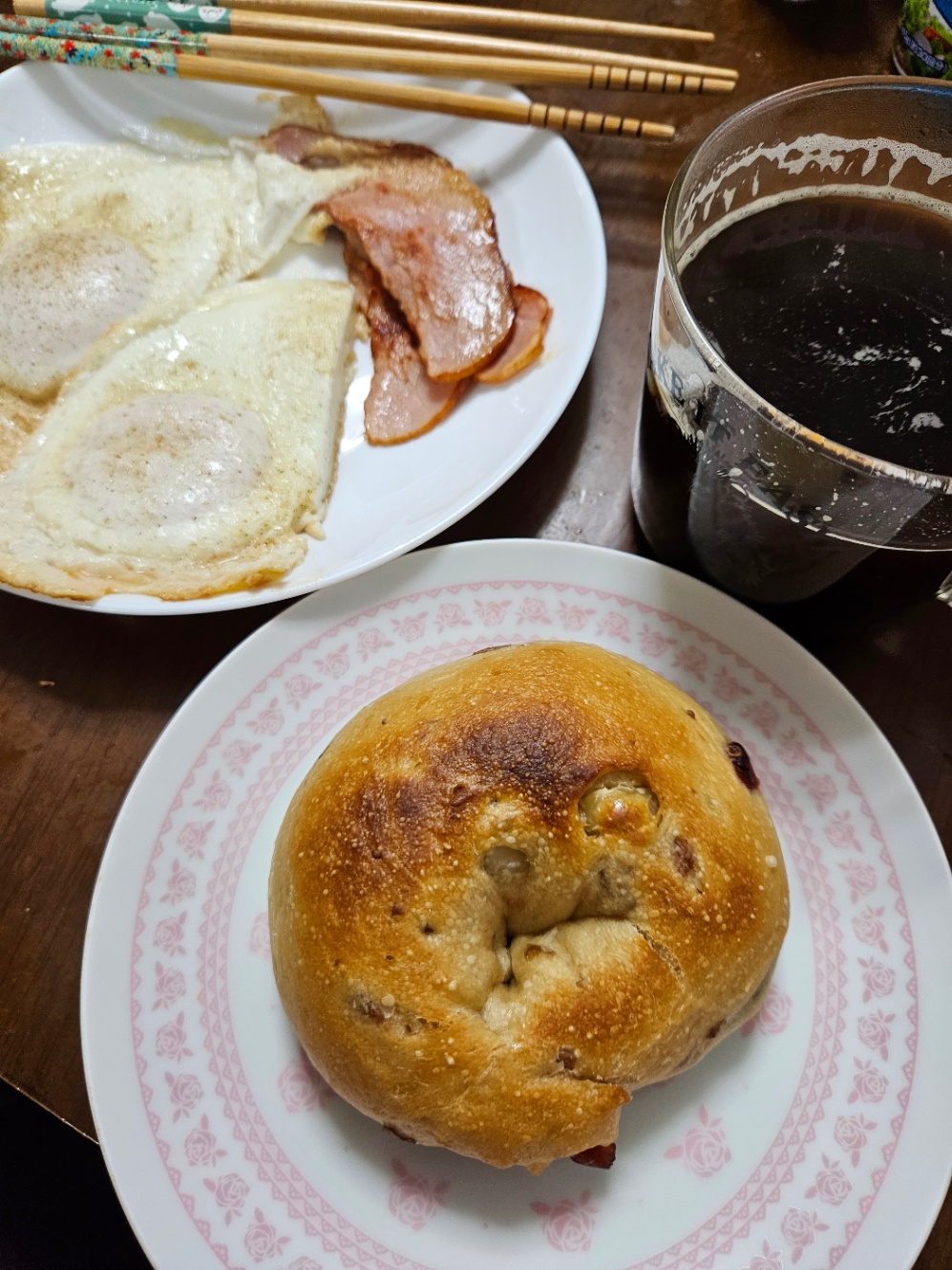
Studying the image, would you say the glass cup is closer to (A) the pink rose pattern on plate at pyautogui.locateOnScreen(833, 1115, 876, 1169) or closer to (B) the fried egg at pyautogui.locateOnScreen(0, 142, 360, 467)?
(A) the pink rose pattern on plate at pyautogui.locateOnScreen(833, 1115, 876, 1169)

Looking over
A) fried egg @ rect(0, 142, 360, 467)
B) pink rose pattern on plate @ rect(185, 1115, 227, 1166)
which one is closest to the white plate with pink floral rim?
pink rose pattern on plate @ rect(185, 1115, 227, 1166)

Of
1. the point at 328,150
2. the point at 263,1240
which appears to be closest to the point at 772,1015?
the point at 263,1240

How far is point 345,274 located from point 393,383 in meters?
0.24

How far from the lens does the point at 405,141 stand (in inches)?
50.4

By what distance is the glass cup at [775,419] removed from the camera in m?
0.73

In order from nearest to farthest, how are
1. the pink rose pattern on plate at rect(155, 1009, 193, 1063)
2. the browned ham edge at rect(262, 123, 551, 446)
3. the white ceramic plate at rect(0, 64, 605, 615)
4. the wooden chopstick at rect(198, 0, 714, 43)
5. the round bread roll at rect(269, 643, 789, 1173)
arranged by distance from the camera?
the round bread roll at rect(269, 643, 789, 1173) < the pink rose pattern on plate at rect(155, 1009, 193, 1063) < the white ceramic plate at rect(0, 64, 605, 615) < the browned ham edge at rect(262, 123, 551, 446) < the wooden chopstick at rect(198, 0, 714, 43)

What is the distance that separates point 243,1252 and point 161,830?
0.38 meters

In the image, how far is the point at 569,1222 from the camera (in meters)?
0.78

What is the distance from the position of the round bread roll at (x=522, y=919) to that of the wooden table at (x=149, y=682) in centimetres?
29

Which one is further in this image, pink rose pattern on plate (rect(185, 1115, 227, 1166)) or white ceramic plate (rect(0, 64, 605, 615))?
white ceramic plate (rect(0, 64, 605, 615))

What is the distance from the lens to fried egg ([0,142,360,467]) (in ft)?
3.89

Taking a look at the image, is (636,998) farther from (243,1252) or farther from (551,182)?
(551,182)

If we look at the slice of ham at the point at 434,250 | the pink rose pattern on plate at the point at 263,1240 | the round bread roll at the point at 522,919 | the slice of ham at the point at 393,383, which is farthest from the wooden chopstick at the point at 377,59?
the pink rose pattern on plate at the point at 263,1240

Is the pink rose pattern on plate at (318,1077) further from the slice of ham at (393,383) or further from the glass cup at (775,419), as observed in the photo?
the slice of ham at (393,383)
